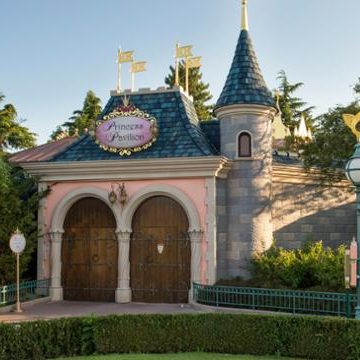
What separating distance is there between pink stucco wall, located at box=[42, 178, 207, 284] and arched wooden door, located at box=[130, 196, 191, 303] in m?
0.55

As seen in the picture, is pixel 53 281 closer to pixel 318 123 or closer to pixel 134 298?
pixel 134 298

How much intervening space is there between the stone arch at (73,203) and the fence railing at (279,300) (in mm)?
3721

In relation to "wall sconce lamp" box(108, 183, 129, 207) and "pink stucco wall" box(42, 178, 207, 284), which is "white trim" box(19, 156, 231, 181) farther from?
"wall sconce lamp" box(108, 183, 129, 207)

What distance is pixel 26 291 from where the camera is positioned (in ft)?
56.9

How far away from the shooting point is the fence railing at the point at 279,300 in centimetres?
1297

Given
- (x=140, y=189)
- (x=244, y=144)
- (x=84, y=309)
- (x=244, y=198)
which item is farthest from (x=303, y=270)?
(x=84, y=309)

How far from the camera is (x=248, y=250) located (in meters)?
17.2

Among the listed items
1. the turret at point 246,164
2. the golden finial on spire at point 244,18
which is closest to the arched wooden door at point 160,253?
the turret at point 246,164

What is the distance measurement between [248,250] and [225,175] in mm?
2372

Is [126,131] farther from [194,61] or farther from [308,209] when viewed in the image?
[308,209]

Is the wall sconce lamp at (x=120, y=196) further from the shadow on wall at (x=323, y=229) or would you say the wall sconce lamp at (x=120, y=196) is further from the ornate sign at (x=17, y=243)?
the shadow on wall at (x=323, y=229)

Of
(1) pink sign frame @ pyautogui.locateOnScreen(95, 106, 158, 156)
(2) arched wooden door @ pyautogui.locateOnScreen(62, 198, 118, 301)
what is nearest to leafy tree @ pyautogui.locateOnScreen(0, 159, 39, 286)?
(2) arched wooden door @ pyautogui.locateOnScreen(62, 198, 118, 301)

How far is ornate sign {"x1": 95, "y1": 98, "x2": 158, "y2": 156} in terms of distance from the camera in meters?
17.8

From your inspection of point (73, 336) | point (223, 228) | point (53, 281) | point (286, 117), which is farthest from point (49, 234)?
point (286, 117)
